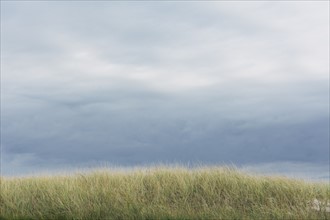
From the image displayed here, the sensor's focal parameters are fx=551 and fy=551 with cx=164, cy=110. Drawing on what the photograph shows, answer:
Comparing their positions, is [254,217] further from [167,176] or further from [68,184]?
[68,184]

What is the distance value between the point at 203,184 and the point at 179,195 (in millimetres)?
1028

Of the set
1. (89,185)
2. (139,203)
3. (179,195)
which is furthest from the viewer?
(89,185)

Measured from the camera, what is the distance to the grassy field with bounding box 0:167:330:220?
15.5 m

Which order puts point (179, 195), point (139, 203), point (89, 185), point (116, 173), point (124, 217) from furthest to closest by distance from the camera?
1. point (116, 173)
2. point (89, 185)
3. point (179, 195)
4. point (139, 203)
5. point (124, 217)

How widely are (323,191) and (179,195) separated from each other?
4.76 metres

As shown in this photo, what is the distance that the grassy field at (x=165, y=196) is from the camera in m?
15.5

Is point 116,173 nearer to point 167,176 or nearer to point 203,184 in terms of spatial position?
point 167,176

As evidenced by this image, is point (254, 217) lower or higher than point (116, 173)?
lower

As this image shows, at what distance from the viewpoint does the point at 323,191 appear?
1812 centimetres

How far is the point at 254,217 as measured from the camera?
1522 cm

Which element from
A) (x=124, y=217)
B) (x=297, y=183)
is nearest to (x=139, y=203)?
(x=124, y=217)

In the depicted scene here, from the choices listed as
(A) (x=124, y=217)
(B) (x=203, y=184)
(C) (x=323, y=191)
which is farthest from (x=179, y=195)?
(C) (x=323, y=191)

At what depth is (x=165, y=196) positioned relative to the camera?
57.7 feet

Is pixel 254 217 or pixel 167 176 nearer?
pixel 254 217
